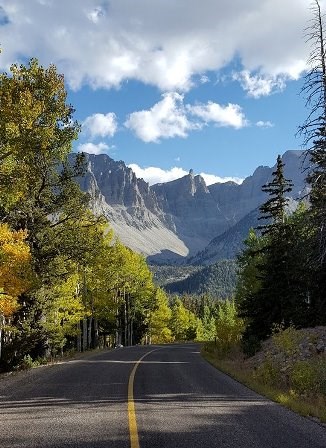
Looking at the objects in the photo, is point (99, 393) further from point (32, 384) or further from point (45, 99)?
point (45, 99)

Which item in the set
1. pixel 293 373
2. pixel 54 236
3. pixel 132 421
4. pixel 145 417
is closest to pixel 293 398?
pixel 293 373

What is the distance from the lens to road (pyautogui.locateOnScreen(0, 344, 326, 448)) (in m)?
7.33

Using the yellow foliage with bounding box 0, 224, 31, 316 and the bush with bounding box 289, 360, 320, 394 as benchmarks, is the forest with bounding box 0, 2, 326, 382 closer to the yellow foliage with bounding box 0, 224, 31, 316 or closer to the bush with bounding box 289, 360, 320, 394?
the yellow foliage with bounding box 0, 224, 31, 316

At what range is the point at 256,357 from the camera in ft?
75.6

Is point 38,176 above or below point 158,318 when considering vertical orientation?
above

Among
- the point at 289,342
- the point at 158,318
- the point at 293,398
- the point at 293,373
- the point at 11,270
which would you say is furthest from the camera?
the point at 158,318

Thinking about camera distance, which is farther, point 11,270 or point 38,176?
point 11,270

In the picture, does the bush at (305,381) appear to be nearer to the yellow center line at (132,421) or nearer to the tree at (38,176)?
the yellow center line at (132,421)

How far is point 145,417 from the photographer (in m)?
8.98

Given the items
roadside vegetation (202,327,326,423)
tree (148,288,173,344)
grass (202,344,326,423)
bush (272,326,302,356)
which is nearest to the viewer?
grass (202,344,326,423)

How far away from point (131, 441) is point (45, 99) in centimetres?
1249

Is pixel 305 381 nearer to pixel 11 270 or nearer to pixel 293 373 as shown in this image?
pixel 293 373

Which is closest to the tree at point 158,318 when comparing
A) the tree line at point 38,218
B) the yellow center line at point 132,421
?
the tree line at point 38,218

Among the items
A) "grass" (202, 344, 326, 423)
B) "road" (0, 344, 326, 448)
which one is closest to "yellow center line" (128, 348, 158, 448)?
"road" (0, 344, 326, 448)
